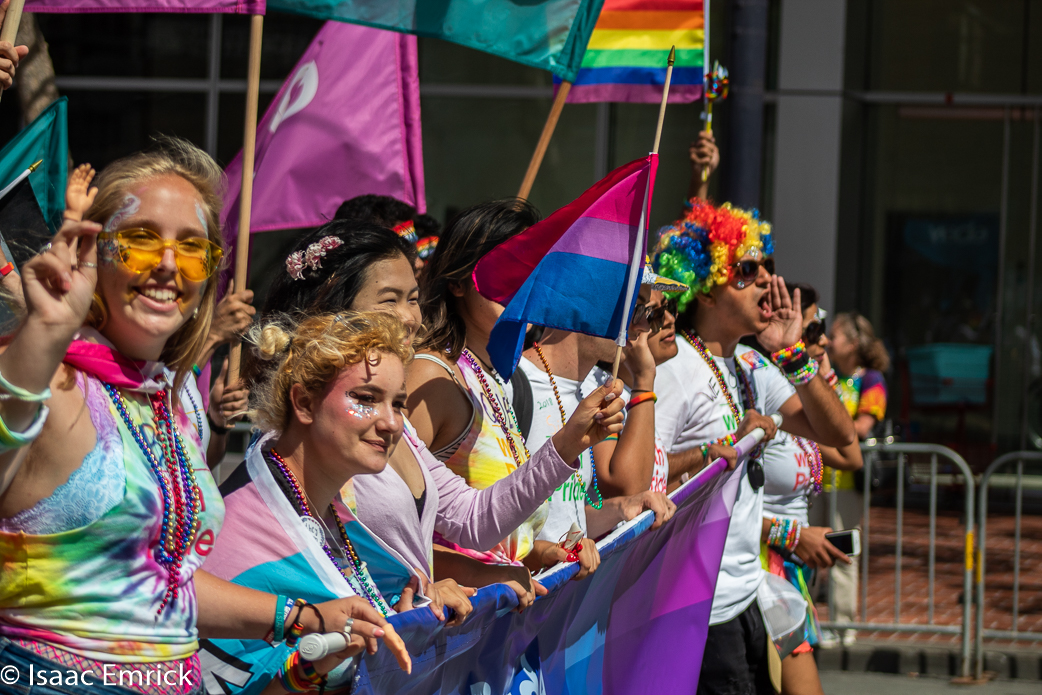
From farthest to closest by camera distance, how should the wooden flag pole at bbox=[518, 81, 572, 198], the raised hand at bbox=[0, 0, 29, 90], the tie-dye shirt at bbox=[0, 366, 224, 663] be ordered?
1. the wooden flag pole at bbox=[518, 81, 572, 198]
2. the raised hand at bbox=[0, 0, 29, 90]
3. the tie-dye shirt at bbox=[0, 366, 224, 663]

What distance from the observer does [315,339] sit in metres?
2.38

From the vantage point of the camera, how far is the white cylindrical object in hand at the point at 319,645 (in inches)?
72.6

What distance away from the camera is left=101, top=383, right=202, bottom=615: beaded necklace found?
194 cm

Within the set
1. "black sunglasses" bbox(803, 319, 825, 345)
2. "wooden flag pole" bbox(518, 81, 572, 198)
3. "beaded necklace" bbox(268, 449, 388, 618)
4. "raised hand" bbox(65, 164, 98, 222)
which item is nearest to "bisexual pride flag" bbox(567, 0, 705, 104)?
"wooden flag pole" bbox(518, 81, 572, 198)

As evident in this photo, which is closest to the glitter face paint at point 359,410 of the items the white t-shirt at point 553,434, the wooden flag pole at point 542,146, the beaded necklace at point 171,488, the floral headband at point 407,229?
the beaded necklace at point 171,488

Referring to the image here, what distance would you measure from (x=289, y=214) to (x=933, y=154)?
977 centimetres

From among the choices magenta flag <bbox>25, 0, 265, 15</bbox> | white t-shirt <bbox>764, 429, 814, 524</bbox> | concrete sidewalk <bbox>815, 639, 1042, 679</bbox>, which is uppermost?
magenta flag <bbox>25, 0, 265, 15</bbox>

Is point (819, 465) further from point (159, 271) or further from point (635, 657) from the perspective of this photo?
point (159, 271)

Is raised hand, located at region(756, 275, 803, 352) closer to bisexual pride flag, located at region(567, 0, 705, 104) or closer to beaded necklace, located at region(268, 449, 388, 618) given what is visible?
bisexual pride flag, located at region(567, 0, 705, 104)

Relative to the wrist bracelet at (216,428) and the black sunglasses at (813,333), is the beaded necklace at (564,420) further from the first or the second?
the black sunglasses at (813,333)

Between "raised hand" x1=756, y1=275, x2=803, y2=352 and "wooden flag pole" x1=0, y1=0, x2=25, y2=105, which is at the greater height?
"wooden flag pole" x1=0, y1=0, x2=25, y2=105

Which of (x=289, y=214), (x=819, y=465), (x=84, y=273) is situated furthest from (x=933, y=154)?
(x=84, y=273)

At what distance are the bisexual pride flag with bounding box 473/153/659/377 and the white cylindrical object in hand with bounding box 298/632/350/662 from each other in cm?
141

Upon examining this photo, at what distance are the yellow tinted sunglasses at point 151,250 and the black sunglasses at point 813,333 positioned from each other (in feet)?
12.6
